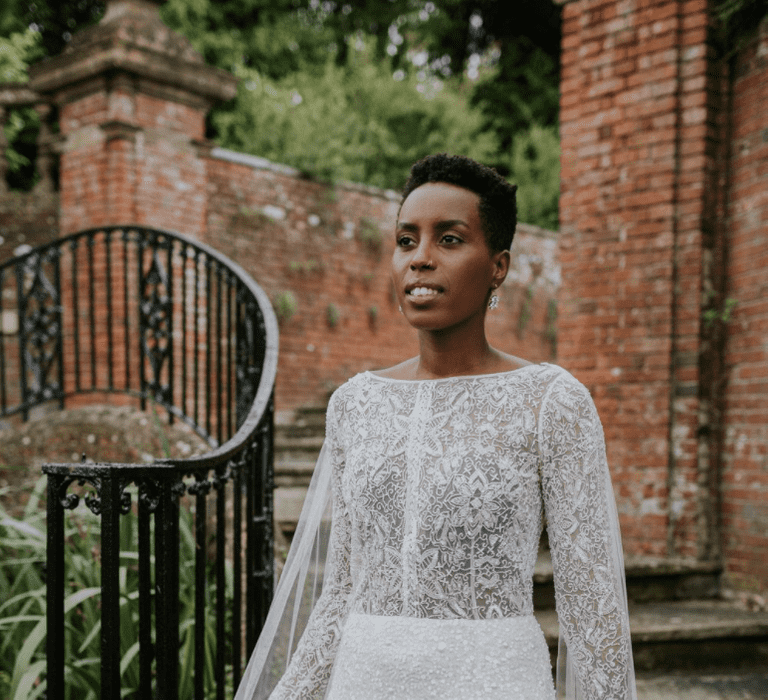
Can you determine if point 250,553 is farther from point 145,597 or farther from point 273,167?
point 273,167

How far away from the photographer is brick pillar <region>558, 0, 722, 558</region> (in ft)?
13.5

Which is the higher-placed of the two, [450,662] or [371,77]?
[371,77]

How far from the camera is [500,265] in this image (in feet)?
5.08

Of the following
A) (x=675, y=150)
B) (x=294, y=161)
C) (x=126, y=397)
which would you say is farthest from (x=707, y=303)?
(x=294, y=161)

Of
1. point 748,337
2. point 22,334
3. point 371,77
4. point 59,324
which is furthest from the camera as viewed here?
point 371,77

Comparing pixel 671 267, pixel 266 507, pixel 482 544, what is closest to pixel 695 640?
pixel 671 267

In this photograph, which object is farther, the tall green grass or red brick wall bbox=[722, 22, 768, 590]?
red brick wall bbox=[722, 22, 768, 590]

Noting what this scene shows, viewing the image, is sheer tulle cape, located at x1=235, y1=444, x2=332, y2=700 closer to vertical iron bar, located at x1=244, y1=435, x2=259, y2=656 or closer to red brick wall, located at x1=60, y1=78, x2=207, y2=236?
vertical iron bar, located at x1=244, y1=435, x2=259, y2=656

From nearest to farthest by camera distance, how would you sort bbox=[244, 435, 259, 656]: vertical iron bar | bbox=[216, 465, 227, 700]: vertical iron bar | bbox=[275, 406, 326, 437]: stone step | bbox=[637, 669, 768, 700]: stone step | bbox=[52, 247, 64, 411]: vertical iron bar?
bbox=[216, 465, 227, 700]: vertical iron bar
bbox=[244, 435, 259, 656]: vertical iron bar
bbox=[637, 669, 768, 700]: stone step
bbox=[52, 247, 64, 411]: vertical iron bar
bbox=[275, 406, 326, 437]: stone step

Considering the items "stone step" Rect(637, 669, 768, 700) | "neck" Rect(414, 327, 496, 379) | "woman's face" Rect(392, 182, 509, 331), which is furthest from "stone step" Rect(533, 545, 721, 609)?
"woman's face" Rect(392, 182, 509, 331)

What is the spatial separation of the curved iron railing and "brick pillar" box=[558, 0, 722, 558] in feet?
6.31

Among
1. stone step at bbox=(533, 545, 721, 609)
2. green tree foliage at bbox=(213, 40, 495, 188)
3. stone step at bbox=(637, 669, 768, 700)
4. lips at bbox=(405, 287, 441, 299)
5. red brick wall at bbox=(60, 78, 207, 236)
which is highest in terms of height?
green tree foliage at bbox=(213, 40, 495, 188)

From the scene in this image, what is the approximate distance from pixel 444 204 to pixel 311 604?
43.6 inches

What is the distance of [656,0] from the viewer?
13.7ft
